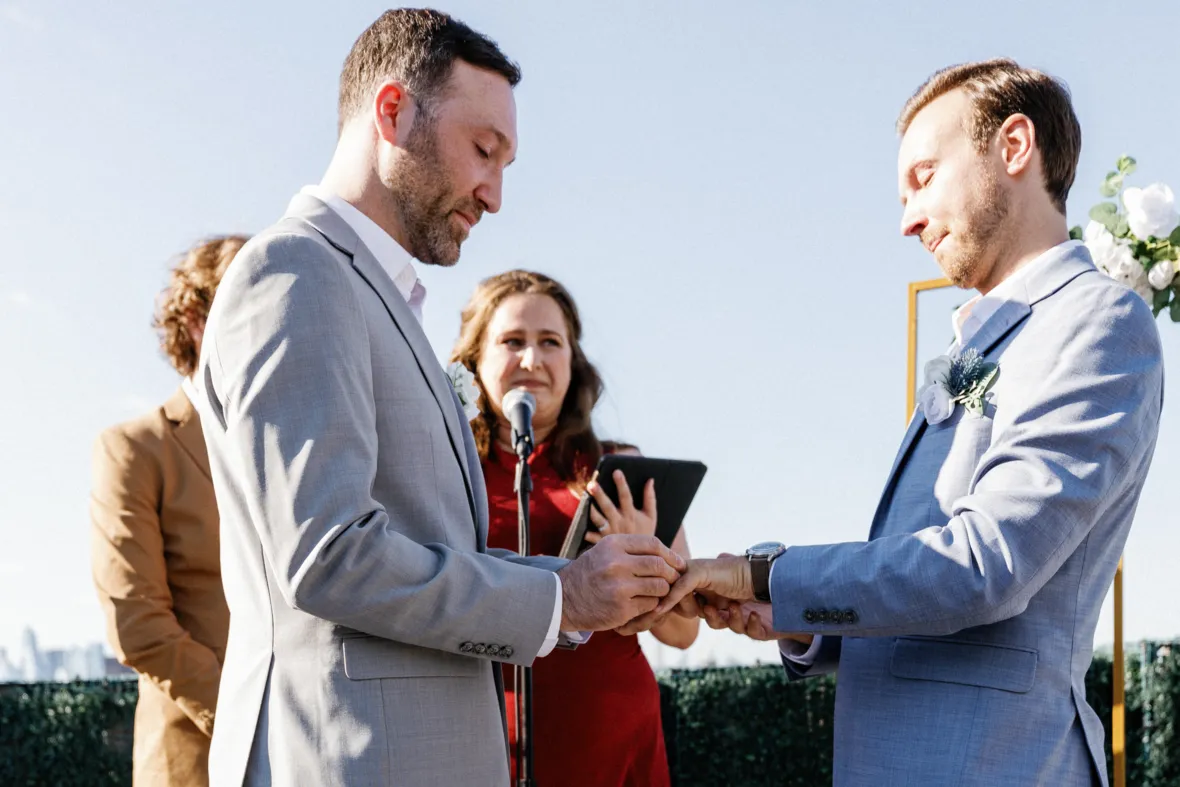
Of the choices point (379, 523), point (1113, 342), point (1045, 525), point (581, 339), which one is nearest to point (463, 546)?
point (379, 523)

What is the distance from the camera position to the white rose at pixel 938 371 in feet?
A: 9.36

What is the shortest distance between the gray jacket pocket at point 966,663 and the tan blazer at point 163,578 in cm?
232

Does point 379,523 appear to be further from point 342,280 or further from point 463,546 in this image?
point 342,280

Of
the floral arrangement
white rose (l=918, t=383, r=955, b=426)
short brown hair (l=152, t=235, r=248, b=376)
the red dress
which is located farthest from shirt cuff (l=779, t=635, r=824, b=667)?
the floral arrangement

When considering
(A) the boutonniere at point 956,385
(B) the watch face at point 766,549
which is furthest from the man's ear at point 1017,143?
(B) the watch face at point 766,549

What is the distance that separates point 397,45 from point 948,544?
5.48 feet

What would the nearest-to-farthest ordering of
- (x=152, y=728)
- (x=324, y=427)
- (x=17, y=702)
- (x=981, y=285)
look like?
(x=324, y=427) → (x=981, y=285) → (x=152, y=728) → (x=17, y=702)

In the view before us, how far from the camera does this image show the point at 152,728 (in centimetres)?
407

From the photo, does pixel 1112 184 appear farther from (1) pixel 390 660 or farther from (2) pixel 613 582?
(1) pixel 390 660

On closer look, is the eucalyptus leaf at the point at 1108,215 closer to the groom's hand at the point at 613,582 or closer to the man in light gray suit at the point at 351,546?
the groom's hand at the point at 613,582

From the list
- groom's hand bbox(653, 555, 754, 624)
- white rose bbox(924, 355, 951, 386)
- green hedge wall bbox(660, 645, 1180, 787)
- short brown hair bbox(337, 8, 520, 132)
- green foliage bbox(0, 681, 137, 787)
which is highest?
short brown hair bbox(337, 8, 520, 132)

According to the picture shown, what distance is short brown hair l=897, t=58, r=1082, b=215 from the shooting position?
302 centimetres

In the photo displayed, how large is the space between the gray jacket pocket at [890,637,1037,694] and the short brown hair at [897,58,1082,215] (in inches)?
45.1

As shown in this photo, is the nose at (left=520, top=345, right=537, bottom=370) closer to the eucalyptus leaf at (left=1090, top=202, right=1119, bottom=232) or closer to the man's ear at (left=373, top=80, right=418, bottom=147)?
the man's ear at (left=373, top=80, right=418, bottom=147)
